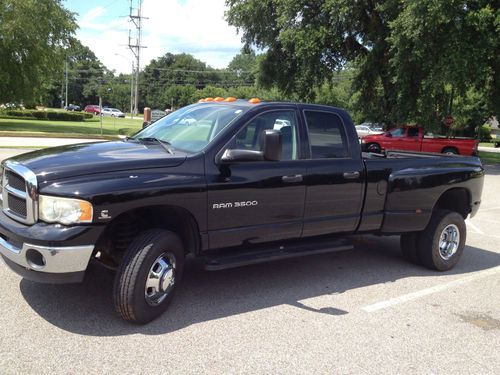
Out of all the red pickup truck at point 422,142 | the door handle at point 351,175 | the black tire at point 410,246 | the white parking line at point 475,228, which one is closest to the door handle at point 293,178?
the door handle at point 351,175

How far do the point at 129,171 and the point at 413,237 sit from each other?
3945 mm

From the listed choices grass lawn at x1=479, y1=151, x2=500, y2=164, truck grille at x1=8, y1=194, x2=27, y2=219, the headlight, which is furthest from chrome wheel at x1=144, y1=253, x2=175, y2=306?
grass lawn at x1=479, y1=151, x2=500, y2=164

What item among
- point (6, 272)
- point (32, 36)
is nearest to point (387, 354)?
point (6, 272)

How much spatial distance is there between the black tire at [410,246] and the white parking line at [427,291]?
2.02ft

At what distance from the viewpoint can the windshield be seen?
4.71 m

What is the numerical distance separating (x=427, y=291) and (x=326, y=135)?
206cm

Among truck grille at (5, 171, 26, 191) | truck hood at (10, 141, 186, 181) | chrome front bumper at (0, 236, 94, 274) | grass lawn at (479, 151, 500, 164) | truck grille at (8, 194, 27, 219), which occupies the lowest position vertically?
grass lawn at (479, 151, 500, 164)

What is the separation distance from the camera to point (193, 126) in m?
4.99

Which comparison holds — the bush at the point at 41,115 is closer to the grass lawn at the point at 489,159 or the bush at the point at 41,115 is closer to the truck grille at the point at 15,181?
the grass lawn at the point at 489,159

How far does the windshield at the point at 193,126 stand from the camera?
4.71 metres

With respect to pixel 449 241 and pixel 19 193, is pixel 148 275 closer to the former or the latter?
pixel 19 193

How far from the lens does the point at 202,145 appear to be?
15.1 feet

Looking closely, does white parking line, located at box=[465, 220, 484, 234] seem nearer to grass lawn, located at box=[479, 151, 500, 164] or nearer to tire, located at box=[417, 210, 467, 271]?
tire, located at box=[417, 210, 467, 271]

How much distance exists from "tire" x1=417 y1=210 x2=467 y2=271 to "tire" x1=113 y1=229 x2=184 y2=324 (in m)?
3.37
